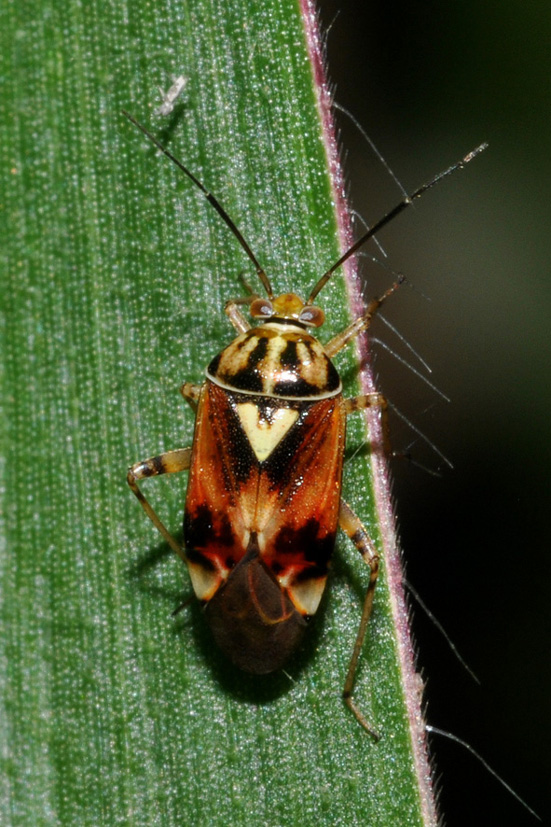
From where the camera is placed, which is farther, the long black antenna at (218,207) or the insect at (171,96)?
the insect at (171,96)

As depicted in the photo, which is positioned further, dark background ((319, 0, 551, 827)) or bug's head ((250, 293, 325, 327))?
dark background ((319, 0, 551, 827))

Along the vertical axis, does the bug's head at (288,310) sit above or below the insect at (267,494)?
above

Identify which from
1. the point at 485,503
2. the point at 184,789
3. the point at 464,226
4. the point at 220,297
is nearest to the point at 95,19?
the point at 220,297

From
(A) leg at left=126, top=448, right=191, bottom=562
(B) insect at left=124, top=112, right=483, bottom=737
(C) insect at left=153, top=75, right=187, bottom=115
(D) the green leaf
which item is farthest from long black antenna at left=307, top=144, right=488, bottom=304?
(C) insect at left=153, top=75, right=187, bottom=115

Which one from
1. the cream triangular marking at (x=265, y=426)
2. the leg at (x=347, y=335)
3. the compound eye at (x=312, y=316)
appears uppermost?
the compound eye at (x=312, y=316)

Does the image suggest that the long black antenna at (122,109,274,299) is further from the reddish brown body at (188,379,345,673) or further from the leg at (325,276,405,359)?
the reddish brown body at (188,379,345,673)

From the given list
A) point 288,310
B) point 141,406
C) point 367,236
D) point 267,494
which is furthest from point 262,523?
point 367,236

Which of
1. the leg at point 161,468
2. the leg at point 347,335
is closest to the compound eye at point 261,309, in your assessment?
the leg at point 347,335

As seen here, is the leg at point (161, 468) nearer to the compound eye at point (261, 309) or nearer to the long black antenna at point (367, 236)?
the compound eye at point (261, 309)
